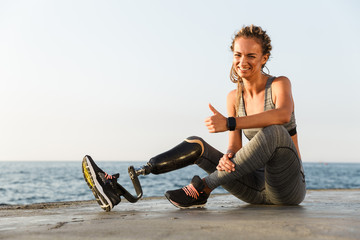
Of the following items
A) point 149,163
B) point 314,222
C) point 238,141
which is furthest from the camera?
point 238,141

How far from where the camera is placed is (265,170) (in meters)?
3.38

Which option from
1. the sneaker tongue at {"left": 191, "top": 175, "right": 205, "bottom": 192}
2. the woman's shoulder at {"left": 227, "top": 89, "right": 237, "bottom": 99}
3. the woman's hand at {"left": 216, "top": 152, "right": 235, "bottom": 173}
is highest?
the woman's shoulder at {"left": 227, "top": 89, "right": 237, "bottom": 99}

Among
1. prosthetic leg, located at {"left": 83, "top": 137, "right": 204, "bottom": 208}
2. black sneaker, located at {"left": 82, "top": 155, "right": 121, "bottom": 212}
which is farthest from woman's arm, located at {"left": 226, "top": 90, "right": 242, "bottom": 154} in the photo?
black sneaker, located at {"left": 82, "top": 155, "right": 121, "bottom": 212}

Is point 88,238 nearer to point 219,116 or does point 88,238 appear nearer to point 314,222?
point 314,222

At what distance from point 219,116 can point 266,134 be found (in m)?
0.37

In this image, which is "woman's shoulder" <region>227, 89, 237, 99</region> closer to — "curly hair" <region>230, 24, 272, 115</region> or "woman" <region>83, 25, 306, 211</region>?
"woman" <region>83, 25, 306, 211</region>

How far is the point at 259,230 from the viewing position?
1.99 metres

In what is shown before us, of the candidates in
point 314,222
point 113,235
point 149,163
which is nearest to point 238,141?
point 149,163

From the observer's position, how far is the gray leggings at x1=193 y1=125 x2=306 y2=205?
3.06 metres

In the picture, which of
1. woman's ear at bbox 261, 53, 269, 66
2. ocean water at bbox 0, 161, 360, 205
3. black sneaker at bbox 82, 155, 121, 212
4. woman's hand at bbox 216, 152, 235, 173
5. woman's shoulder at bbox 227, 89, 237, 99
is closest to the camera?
woman's hand at bbox 216, 152, 235, 173

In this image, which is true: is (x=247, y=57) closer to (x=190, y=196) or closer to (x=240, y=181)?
(x=240, y=181)

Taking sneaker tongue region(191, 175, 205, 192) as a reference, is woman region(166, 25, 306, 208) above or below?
above

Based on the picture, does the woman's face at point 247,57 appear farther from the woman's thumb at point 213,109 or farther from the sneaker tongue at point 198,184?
the sneaker tongue at point 198,184

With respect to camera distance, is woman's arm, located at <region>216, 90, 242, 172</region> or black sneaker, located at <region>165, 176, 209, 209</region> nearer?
woman's arm, located at <region>216, 90, 242, 172</region>
